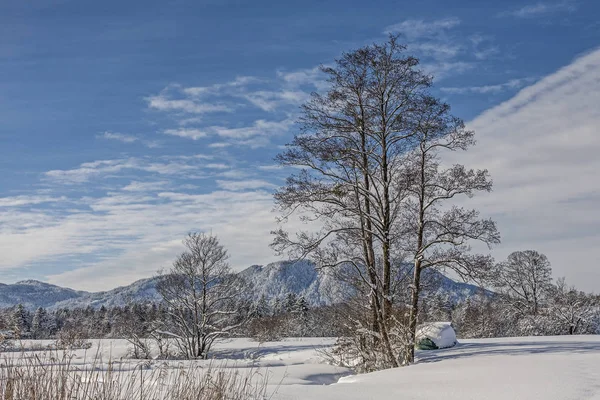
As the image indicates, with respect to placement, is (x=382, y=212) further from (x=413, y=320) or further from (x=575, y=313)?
(x=575, y=313)

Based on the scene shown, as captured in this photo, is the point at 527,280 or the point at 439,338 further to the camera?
the point at 527,280

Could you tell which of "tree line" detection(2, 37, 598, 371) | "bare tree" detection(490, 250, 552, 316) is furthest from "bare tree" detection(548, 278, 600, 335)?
"tree line" detection(2, 37, 598, 371)

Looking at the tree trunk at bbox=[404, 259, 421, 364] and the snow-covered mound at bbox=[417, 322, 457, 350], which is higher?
the tree trunk at bbox=[404, 259, 421, 364]

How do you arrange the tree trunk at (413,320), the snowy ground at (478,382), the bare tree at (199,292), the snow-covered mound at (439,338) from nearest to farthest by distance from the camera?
the snowy ground at (478,382), the tree trunk at (413,320), the snow-covered mound at (439,338), the bare tree at (199,292)

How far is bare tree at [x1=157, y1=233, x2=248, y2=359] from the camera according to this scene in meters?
26.4

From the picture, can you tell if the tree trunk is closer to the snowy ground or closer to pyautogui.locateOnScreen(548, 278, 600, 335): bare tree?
the snowy ground

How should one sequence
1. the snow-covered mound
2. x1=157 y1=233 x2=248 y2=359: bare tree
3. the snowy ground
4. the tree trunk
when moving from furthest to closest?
x1=157 y1=233 x2=248 y2=359: bare tree, the snow-covered mound, the tree trunk, the snowy ground

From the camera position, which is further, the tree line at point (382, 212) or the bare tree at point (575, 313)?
the bare tree at point (575, 313)

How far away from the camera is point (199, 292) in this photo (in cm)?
2661

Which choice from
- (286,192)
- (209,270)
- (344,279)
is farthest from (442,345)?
(209,270)

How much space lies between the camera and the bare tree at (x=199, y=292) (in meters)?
26.4

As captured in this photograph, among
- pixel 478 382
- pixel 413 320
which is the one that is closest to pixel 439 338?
pixel 413 320

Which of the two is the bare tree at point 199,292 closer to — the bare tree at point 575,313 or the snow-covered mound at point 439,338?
the snow-covered mound at point 439,338

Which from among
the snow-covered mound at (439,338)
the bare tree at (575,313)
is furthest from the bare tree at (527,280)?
the snow-covered mound at (439,338)
